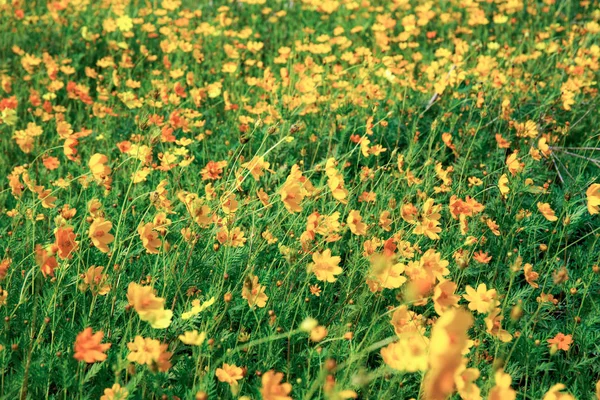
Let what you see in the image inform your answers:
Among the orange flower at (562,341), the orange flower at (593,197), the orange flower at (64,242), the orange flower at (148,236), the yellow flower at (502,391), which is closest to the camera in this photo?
the yellow flower at (502,391)

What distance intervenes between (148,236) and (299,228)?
2.24ft

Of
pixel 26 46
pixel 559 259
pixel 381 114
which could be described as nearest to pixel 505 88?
pixel 381 114

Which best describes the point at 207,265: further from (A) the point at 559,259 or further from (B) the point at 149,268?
(A) the point at 559,259

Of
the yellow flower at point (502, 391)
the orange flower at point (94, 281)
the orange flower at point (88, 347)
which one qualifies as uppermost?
the yellow flower at point (502, 391)

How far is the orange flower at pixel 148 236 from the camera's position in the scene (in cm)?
161

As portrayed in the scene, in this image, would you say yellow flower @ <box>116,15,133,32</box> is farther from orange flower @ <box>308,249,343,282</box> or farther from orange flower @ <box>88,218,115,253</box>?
orange flower @ <box>308,249,343,282</box>

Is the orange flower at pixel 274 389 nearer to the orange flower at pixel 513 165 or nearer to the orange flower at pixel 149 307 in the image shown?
the orange flower at pixel 149 307

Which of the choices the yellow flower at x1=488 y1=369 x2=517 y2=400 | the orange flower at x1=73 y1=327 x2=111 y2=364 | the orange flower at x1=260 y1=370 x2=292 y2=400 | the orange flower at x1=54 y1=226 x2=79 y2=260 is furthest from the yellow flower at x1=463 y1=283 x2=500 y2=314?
the orange flower at x1=54 y1=226 x2=79 y2=260

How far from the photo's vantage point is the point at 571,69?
3293 mm

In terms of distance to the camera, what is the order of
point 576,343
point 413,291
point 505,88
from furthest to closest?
point 505,88
point 576,343
point 413,291

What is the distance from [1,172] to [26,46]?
165cm

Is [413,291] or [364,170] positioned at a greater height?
[413,291]

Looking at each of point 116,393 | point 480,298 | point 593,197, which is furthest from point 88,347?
point 593,197

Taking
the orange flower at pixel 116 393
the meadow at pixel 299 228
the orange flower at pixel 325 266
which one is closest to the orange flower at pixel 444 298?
the meadow at pixel 299 228
